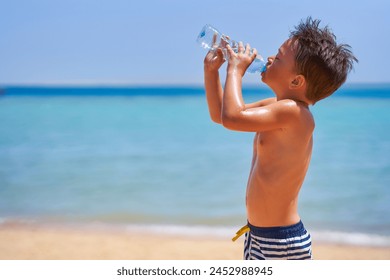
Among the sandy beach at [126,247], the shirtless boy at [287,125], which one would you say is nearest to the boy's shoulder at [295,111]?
the shirtless boy at [287,125]

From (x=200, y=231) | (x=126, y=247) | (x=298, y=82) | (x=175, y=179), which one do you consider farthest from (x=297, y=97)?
(x=175, y=179)

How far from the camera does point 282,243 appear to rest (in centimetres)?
178

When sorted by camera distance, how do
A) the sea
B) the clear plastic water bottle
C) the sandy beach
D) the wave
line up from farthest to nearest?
the sea, the wave, the sandy beach, the clear plastic water bottle

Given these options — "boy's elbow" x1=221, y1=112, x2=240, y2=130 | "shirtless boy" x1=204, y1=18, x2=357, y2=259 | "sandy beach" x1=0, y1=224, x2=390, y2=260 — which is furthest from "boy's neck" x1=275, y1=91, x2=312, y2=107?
"sandy beach" x1=0, y1=224, x2=390, y2=260

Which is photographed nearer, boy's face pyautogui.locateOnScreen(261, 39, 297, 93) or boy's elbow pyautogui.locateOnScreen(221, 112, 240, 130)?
boy's elbow pyautogui.locateOnScreen(221, 112, 240, 130)

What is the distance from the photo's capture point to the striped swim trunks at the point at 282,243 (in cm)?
178

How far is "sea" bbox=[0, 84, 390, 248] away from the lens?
4.04m

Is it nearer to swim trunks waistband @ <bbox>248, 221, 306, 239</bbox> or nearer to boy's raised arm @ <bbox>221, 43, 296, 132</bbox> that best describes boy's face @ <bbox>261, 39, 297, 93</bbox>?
boy's raised arm @ <bbox>221, 43, 296, 132</bbox>

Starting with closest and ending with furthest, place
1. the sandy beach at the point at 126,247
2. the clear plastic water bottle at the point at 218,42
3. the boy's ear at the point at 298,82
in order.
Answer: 1. the boy's ear at the point at 298,82
2. the clear plastic water bottle at the point at 218,42
3. the sandy beach at the point at 126,247

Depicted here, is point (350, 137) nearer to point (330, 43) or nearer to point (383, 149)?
point (383, 149)

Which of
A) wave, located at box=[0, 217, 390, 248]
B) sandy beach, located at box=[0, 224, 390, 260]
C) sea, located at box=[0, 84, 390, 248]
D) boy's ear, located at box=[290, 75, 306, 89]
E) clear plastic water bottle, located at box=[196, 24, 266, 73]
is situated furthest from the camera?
sea, located at box=[0, 84, 390, 248]

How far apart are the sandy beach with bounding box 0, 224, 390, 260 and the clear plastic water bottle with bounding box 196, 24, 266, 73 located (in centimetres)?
158

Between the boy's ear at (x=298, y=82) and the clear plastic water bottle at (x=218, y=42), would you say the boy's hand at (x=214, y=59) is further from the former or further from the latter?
the boy's ear at (x=298, y=82)

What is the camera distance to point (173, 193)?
469cm
